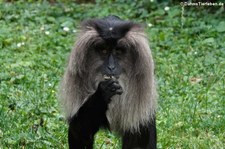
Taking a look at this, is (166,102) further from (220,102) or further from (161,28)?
(161,28)

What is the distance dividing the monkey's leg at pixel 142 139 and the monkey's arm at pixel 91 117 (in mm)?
234

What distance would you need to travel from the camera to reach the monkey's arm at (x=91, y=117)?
500 cm

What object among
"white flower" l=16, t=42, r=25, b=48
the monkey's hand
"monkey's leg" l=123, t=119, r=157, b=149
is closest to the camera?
the monkey's hand

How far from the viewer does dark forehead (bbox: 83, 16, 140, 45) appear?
5.07m

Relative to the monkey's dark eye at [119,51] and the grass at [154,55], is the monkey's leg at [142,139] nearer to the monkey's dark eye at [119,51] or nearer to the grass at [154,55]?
the grass at [154,55]

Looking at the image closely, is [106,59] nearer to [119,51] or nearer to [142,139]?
[119,51]

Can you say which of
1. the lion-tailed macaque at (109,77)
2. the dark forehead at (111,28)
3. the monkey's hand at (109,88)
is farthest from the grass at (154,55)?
the monkey's hand at (109,88)

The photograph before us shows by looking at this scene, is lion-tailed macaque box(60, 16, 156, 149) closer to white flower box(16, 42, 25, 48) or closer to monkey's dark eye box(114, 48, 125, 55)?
monkey's dark eye box(114, 48, 125, 55)

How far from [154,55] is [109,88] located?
3444 millimetres

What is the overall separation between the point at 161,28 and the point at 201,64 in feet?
6.17

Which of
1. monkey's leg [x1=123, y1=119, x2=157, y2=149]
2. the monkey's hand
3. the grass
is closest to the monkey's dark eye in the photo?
the monkey's hand

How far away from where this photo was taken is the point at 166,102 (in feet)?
25.0

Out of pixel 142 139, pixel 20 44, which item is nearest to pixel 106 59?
pixel 142 139

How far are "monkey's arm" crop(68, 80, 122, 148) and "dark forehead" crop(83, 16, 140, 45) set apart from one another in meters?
0.31
